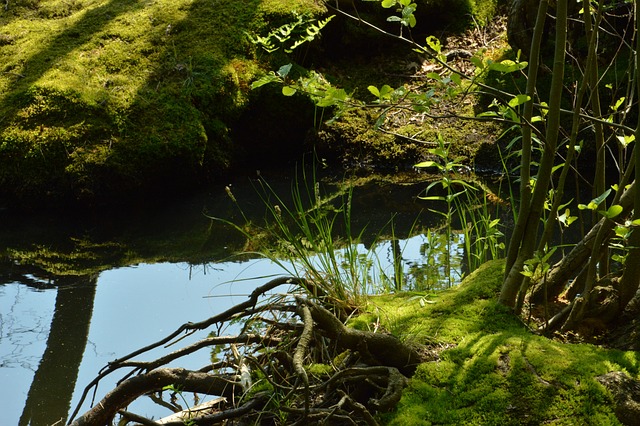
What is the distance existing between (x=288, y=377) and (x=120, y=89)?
5.36 metres

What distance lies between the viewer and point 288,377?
92.1 inches

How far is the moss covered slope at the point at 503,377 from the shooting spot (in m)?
2.16

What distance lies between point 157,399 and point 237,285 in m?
1.30

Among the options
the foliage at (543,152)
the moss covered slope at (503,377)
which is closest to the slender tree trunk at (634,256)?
the foliage at (543,152)

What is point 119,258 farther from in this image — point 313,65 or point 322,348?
point 313,65

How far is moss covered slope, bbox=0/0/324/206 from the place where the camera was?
637 centimetres

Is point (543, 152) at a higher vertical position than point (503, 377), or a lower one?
higher

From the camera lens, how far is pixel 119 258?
514cm

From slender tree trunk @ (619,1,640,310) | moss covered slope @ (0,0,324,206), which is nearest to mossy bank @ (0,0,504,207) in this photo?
moss covered slope @ (0,0,324,206)

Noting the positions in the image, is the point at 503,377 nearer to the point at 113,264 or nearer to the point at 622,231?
the point at 622,231

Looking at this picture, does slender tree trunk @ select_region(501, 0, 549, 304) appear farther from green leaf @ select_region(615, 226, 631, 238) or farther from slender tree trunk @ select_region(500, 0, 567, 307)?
green leaf @ select_region(615, 226, 631, 238)

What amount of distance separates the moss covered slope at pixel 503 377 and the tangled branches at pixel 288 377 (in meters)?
0.11

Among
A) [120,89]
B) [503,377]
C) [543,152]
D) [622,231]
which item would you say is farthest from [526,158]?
[120,89]

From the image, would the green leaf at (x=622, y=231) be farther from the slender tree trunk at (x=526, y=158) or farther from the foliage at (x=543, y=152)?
the slender tree trunk at (x=526, y=158)
